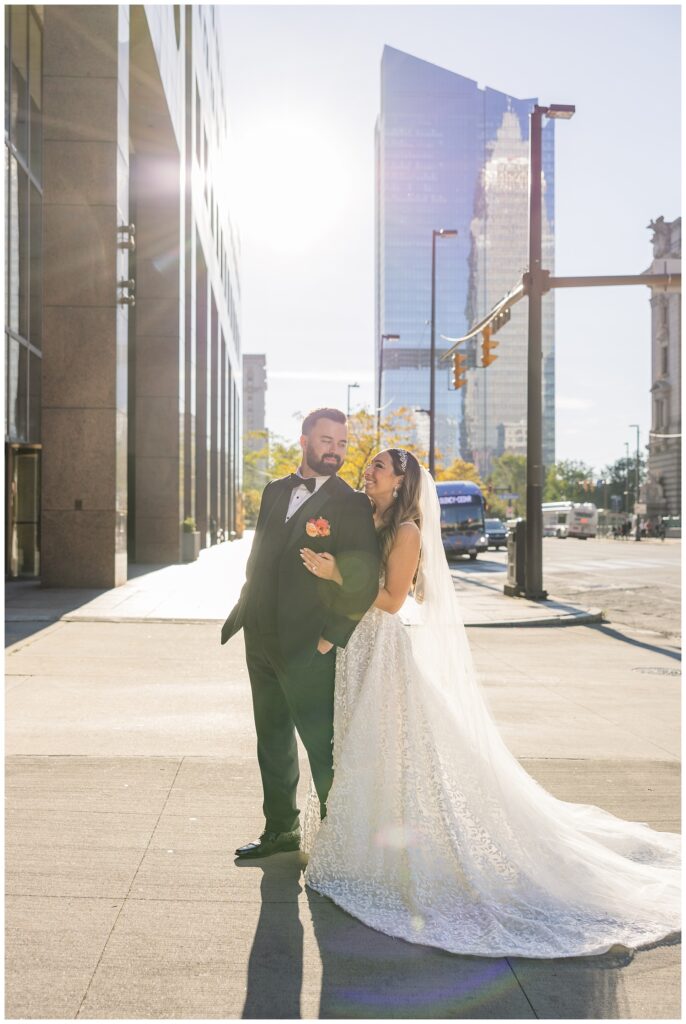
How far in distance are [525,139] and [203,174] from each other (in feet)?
554

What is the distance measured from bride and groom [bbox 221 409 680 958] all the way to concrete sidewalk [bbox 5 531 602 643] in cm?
828

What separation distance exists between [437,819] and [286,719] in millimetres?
967

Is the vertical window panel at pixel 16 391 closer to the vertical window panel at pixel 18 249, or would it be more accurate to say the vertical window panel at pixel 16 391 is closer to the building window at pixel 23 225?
the building window at pixel 23 225

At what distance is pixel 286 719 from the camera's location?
15.3 ft

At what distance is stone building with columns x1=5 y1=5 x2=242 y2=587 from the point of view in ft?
61.5

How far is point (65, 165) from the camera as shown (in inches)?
744

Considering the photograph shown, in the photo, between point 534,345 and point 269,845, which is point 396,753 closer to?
point 269,845

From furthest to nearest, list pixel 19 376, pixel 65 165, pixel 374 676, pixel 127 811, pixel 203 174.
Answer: pixel 203 174 < pixel 19 376 < pixel 65 165 < pixel 127 811 < pixel 374 676

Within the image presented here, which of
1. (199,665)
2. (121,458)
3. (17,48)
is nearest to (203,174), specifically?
(17,48)

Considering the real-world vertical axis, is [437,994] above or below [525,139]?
below

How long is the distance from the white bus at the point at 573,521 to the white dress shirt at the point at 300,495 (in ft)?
262

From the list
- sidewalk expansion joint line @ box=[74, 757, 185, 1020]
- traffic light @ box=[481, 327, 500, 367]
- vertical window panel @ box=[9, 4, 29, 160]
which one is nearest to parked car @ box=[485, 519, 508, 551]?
traffic light @ box=[481, 327, 500, 367]

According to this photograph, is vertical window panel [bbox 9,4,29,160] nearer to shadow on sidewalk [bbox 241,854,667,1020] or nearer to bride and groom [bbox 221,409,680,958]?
bride and groom [bbox 221,409,680,958]

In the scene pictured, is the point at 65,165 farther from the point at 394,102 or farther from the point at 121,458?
the point at 394,102
